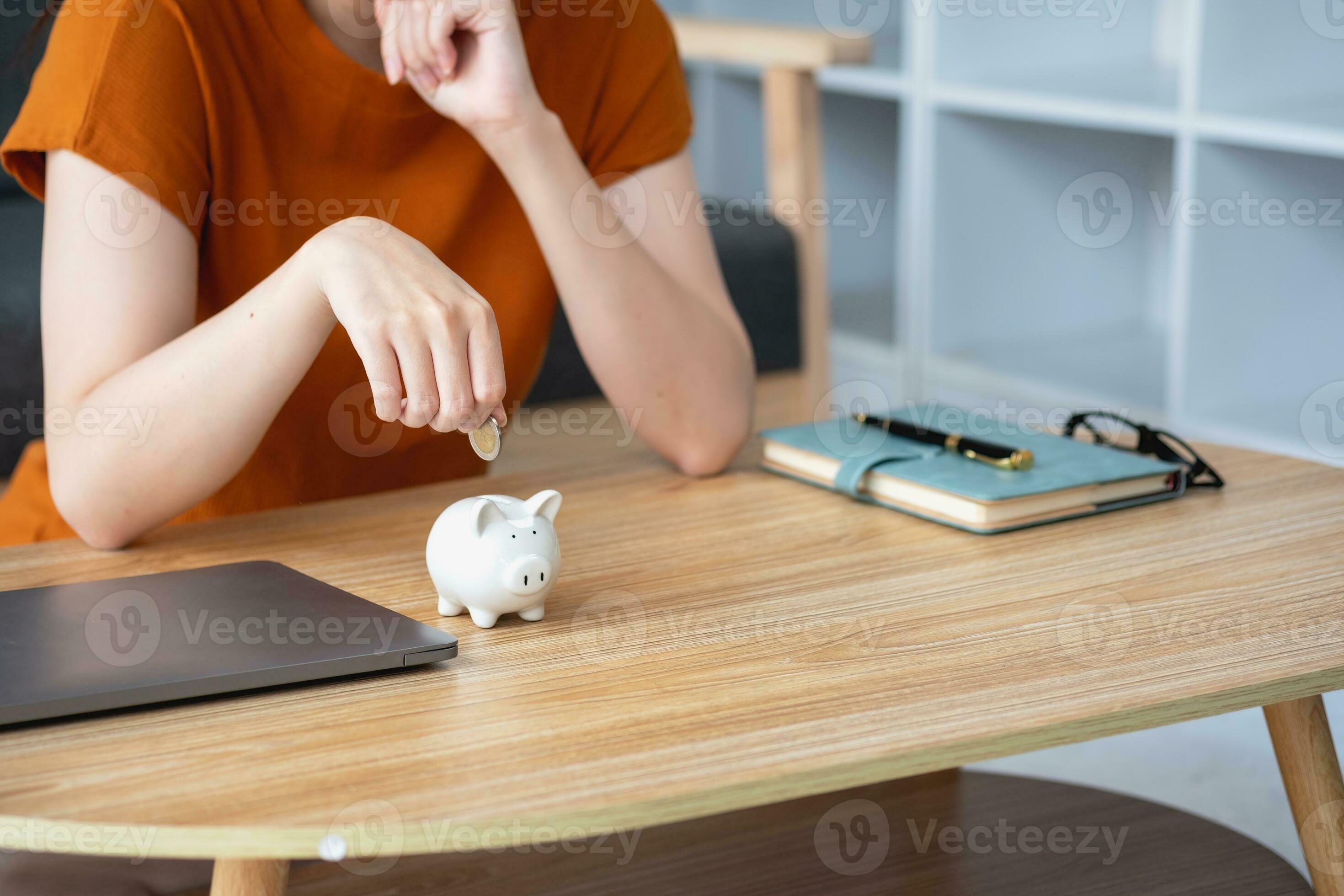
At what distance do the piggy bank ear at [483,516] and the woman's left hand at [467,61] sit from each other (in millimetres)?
379

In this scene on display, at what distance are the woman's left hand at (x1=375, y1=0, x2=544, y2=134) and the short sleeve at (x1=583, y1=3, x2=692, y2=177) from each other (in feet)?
0.54

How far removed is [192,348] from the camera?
85 cm

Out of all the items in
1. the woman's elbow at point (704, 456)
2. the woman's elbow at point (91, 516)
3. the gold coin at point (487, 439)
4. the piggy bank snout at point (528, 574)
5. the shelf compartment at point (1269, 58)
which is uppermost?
the shelf compartment at point (1269, 58)

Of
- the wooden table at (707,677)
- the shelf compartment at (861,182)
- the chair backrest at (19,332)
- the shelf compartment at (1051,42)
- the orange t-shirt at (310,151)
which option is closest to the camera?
the wooden table at (707,677)

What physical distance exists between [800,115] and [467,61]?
1.12 m

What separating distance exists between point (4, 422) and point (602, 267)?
3.40 ft

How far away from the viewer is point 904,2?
2264 mm

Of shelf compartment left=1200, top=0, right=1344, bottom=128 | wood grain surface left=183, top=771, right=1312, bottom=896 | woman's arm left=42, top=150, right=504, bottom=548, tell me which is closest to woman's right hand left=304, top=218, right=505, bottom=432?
woman's arm left=42, top=150, right=504, bottom=548

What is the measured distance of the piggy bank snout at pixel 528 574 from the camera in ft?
2.29

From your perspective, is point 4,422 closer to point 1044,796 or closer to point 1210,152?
point 1044,796

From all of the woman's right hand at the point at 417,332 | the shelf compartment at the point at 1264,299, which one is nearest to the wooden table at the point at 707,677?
the woman's right hand at the point at 417,332

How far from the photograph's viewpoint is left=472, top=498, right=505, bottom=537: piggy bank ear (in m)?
0.71

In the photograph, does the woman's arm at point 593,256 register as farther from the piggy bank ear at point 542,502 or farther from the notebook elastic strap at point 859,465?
the piggy bank ear at point 542,502

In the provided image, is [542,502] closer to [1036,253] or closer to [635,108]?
[635,108]
